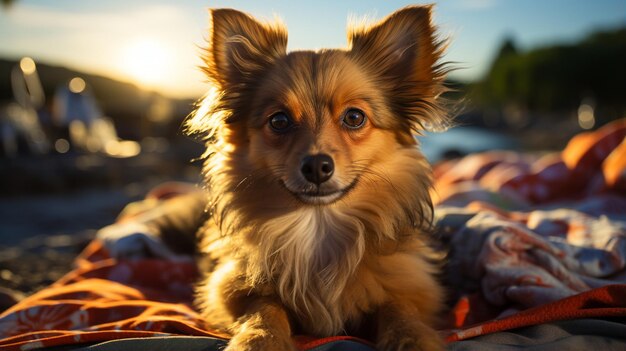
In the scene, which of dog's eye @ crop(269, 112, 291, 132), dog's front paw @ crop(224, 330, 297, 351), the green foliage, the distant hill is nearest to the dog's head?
dog's eye @ crop(269, 112, 291, 132)

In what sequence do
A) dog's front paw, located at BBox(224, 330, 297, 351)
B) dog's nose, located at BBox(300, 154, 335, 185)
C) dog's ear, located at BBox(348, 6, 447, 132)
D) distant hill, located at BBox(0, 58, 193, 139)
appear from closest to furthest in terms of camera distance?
1. dog's front paw, located at BBox(224, 330, 297, 351)
2. dog's nose, located at BBox(300, 154, 335, 185)
3. dog's ear, located at BBox(348, 6, 447, 132)
4. distant hill, located at BBox(0, 58, 193, 139)

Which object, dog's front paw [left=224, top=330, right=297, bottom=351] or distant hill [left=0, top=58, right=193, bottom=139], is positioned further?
distant hill [left=0, top=58, right=193, bottom=139]

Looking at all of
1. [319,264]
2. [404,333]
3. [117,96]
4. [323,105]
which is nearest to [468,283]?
[319,264]

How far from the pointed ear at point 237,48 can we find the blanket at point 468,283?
1.20m

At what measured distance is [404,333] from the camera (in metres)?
1.70

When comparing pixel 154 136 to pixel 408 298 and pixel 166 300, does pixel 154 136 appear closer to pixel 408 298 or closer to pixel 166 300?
pixel 166 300

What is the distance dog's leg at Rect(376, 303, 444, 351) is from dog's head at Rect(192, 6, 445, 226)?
556 mm

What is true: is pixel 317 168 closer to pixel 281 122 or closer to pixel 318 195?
pixel 318 195

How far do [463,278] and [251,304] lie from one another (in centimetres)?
120

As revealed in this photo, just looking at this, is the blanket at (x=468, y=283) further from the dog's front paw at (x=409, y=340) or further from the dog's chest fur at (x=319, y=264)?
the dog's chest fur at (x=319, y=264)

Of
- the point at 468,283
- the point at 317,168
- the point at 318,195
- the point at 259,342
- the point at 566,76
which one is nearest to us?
the point at 259,342

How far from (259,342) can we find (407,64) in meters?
1.51

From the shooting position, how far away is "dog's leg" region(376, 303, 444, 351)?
5.34 feet

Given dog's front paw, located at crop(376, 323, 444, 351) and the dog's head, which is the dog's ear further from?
dog's front paw, located at crop(376, 323, 444, 351)
